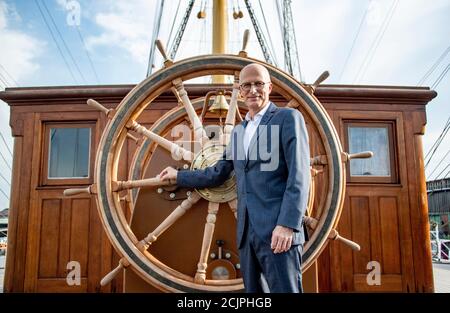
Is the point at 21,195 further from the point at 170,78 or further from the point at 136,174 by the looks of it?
the point at 170,78

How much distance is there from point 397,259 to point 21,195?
2489 millimetres

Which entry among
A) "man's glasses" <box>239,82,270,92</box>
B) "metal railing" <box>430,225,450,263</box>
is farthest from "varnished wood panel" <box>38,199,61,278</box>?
"metal railing" <box>430,225,450,263</box>

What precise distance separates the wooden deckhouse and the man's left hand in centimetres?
153

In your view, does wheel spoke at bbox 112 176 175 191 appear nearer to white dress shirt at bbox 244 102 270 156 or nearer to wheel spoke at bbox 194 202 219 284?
wheel spoke at bbox 194 202 219 284

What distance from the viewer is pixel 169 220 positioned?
62.1 inches

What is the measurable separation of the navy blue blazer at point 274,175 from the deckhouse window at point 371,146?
5.20 feet

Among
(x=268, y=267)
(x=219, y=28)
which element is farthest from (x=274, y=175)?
(x=219, y=28)

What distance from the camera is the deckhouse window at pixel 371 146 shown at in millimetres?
2643

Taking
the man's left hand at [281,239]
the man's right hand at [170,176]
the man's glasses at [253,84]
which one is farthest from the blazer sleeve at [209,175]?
the man's left hand at [281,239]

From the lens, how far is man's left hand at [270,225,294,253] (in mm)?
1062

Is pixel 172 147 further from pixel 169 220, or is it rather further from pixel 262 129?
pixel 262 129
